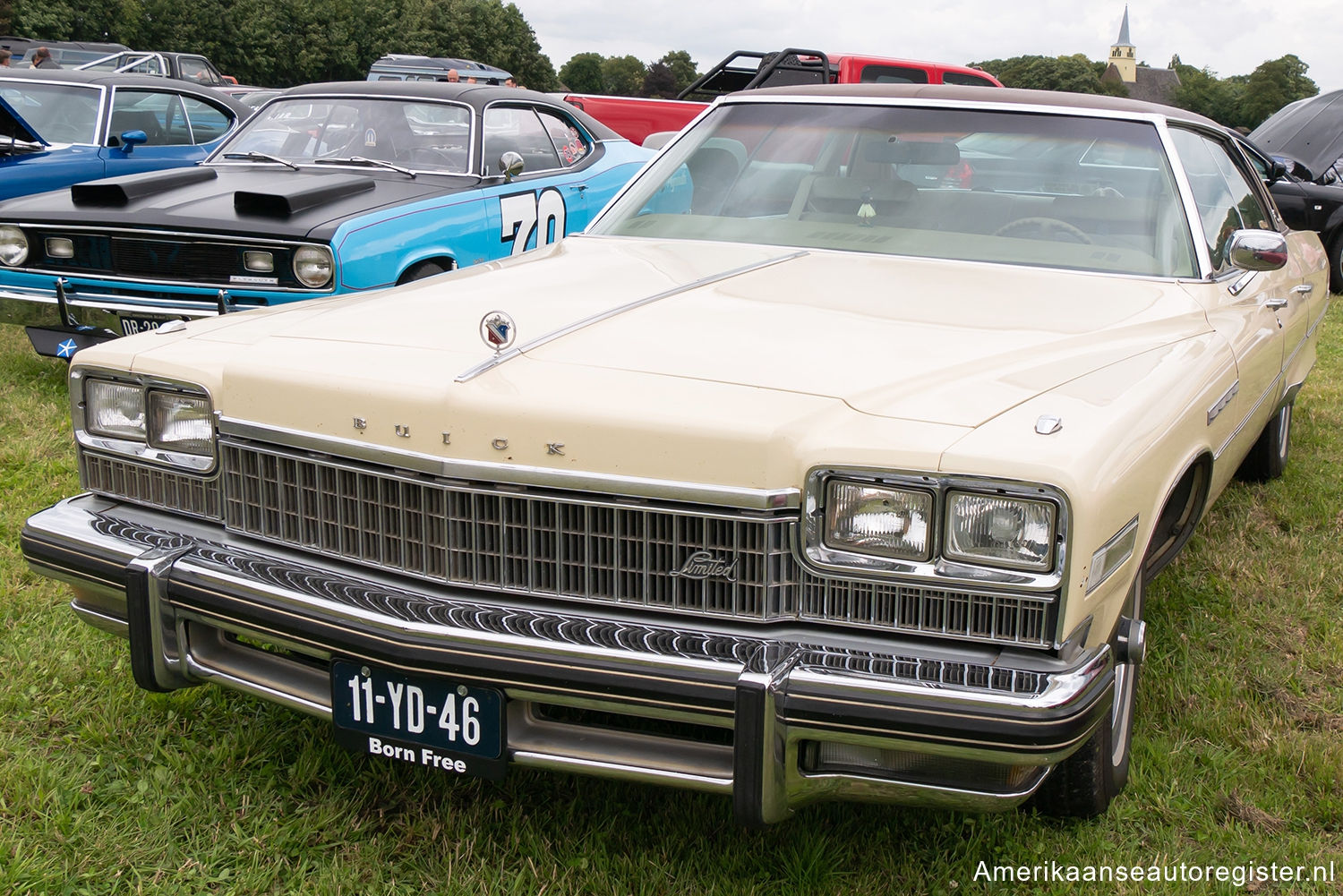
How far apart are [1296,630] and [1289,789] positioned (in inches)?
38.8

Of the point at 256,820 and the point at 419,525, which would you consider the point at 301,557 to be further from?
the point at 256,820

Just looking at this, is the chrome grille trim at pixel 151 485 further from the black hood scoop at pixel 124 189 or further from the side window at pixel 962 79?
the side window at pixel 962 79

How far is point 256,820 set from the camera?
247 centimetres

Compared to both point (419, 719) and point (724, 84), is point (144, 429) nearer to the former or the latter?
point (419, 719)

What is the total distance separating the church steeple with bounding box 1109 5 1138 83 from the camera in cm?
11700

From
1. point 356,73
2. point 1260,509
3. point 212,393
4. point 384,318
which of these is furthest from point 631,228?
point 356,73

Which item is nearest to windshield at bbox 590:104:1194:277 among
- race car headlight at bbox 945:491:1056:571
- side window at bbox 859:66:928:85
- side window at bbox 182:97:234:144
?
race car headlight at bbox 945:491:1056:571

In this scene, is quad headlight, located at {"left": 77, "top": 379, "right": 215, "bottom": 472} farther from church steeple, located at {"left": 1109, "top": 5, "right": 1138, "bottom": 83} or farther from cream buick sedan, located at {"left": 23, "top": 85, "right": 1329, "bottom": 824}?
church steeple, located at {"left": 1109, "top": 5, "right": 1138, "bottom": 83}

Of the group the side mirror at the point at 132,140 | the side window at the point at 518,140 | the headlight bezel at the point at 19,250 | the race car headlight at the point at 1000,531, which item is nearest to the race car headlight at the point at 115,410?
the race car headlight at the point at 1000,531

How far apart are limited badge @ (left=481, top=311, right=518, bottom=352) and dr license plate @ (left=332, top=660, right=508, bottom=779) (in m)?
0.64

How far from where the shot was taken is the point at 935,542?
6.22 feet

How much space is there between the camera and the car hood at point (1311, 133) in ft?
34.4

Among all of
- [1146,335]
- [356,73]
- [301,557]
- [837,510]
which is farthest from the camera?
[356,73]

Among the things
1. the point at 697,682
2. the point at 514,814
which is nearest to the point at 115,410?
the point at 514,814
